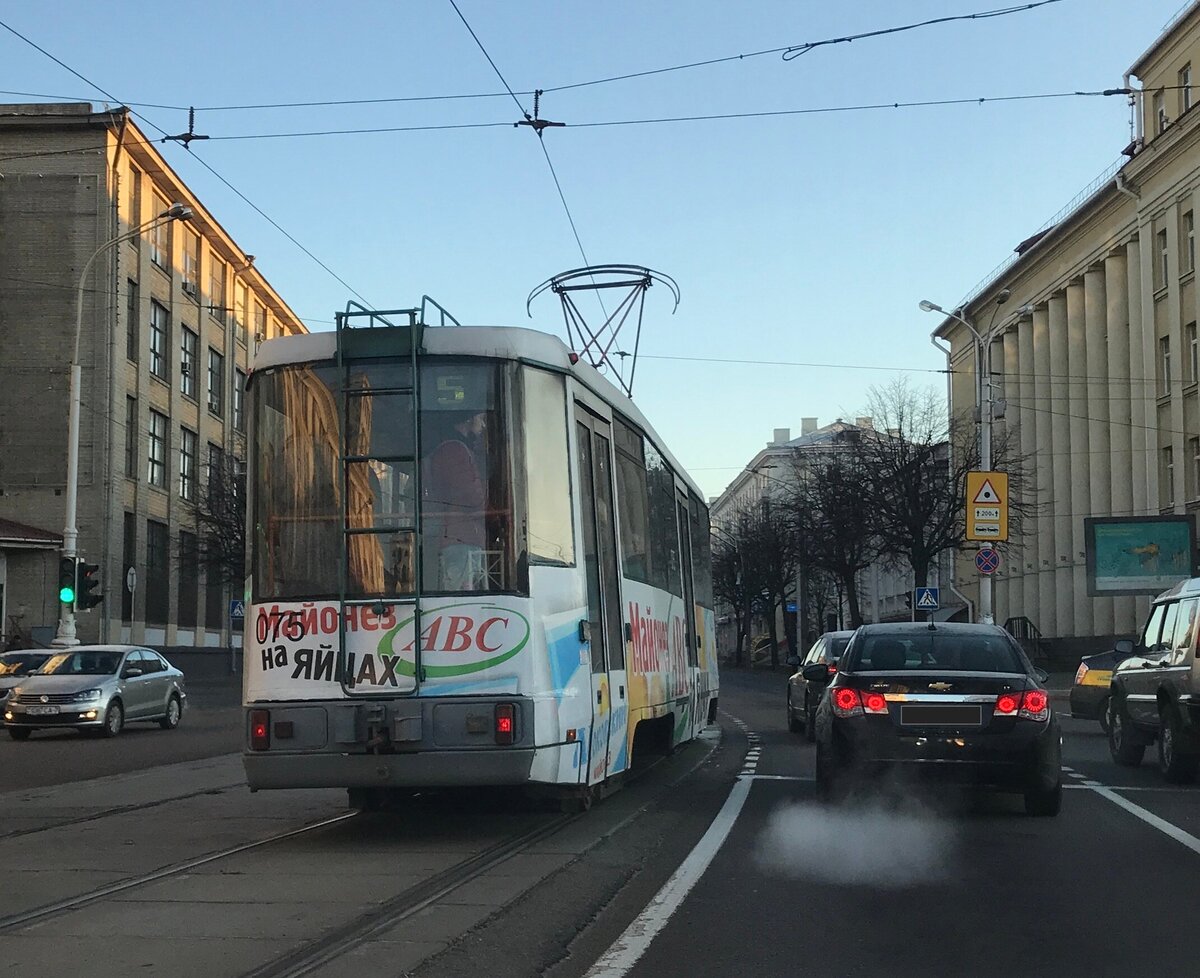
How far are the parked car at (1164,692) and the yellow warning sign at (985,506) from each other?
50.9 ft

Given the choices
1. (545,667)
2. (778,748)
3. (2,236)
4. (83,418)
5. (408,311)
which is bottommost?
(778,748)

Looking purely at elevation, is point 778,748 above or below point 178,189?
below

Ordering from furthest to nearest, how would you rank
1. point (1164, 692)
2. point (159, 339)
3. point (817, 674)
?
point (159, 339) < point (1164, 692) < point (817, 674)

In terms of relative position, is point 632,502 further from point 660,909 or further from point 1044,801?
point 660,909

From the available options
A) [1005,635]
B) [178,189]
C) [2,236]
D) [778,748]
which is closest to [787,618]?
[178,189]

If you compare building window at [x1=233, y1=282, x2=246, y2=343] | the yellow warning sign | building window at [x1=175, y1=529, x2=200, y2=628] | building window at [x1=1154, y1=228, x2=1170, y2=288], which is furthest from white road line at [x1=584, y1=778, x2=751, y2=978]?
building window at [x1=233, y1=282, x2=246, y2=343]

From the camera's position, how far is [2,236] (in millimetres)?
47531

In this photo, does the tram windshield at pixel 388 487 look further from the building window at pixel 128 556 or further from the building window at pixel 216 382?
the building window at pixel 216 382

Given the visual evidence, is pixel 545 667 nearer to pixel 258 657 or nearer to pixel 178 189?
pixel 258 657

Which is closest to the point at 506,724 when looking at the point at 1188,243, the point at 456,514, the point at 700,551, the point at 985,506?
the point at 456,514

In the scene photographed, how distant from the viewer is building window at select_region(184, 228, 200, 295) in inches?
2219

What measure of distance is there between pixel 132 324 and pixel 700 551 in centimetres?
3590

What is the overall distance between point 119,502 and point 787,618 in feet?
147

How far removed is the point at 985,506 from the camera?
34.1 meters
